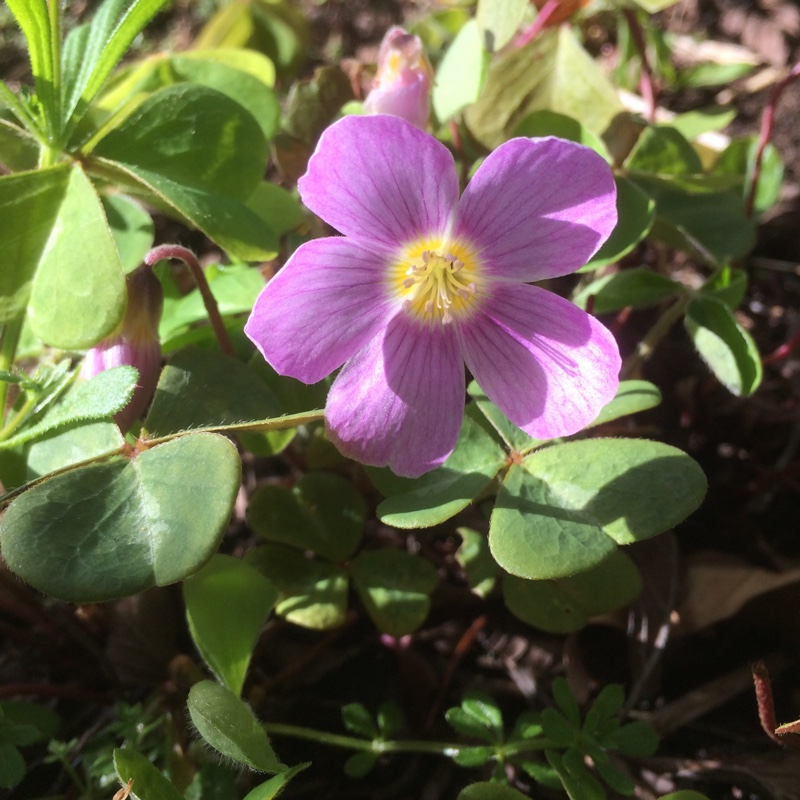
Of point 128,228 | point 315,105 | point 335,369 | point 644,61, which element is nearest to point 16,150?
point 128,228

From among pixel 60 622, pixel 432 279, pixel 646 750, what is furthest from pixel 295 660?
pixel 432 279

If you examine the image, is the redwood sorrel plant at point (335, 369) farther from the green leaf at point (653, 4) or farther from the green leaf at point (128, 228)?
the green leaf at point (653, 4)

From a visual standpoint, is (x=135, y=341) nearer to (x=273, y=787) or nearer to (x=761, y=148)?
(x=273, y=787)

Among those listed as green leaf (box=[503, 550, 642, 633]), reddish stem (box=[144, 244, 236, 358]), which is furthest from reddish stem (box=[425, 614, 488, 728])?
reddish stem (box=[144, 244, 236, 358])

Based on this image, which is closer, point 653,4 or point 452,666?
point 452,666

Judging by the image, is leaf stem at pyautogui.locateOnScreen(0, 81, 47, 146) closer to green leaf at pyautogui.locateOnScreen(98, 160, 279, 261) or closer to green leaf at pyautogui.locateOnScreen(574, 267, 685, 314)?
green leaf at pyautogui.locateOnScreen(98, 160, 279, 261)

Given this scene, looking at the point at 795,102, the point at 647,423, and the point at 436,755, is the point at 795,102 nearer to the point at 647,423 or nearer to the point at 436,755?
the point at 647,423
